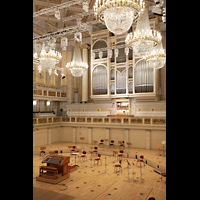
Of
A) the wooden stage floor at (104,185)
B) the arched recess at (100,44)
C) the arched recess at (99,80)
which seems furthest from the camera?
the arched recess at (100,44)

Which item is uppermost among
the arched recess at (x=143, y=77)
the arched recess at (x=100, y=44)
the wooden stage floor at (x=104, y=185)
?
the arched recess at (x=100, y=44)

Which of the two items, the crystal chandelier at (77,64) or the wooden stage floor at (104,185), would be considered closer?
the wooden stage floor at (104,185)

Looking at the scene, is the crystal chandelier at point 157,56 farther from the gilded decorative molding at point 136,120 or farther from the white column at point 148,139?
the white column at point 148,139

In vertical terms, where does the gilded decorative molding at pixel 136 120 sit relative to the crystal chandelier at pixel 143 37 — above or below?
below

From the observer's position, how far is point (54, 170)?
7410mm

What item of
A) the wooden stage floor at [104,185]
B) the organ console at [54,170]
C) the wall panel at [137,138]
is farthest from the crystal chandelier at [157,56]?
the organ console at [54,170]

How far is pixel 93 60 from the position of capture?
1438 centimetres

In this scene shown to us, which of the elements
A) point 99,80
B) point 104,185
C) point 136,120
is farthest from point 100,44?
point 104,185

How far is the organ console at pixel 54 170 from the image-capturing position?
725cm
